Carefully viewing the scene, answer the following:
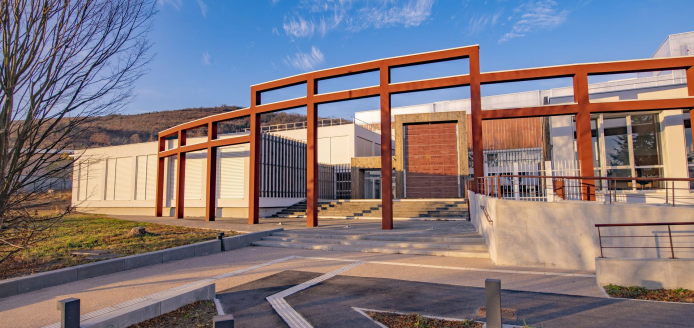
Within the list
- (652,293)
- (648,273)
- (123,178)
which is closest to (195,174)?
(123,178)

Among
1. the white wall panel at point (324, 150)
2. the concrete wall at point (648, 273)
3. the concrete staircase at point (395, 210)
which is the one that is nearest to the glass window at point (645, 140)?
the concrete staircase at point (395, 210)

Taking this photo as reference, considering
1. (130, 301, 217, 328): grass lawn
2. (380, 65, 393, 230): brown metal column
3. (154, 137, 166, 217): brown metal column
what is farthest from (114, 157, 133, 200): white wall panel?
(130, 301, 217, 328): grass lawn

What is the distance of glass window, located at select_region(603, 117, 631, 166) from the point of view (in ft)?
48.9

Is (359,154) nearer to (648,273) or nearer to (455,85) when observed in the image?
(455,85)

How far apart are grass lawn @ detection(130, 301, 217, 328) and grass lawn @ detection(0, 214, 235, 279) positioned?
4.34 metres

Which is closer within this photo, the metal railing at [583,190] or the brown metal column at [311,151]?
the metal railing at [583,190]

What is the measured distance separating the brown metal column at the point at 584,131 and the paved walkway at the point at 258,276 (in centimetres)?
490

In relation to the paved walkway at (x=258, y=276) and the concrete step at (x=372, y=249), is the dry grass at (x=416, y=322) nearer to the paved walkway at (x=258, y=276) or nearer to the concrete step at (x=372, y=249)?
the paved walkway at (x=258, y=276)

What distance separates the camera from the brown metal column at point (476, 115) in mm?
12805

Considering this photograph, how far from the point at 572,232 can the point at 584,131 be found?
186 inches

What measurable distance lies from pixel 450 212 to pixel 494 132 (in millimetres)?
29567

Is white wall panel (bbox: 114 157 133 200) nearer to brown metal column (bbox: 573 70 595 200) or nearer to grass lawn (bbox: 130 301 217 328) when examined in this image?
grass lawn (bbox: 130 301 217 328)

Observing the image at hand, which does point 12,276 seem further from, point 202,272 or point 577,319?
point 577,319

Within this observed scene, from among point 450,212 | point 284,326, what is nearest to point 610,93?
point 450,212
